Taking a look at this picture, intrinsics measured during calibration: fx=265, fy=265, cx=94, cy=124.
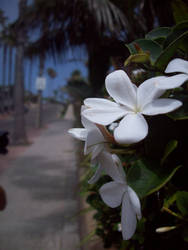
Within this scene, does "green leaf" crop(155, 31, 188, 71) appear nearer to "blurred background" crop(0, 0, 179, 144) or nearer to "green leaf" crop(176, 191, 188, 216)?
"green leaf" crop(176, 191, 188, 216)

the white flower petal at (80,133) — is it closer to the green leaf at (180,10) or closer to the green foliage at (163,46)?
the green foliage at (163,46)

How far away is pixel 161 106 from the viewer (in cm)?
25

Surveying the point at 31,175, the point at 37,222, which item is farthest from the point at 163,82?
the point at 31,175

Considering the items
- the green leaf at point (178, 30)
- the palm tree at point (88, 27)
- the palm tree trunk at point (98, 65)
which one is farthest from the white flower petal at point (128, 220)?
the palm tree trunk at point (98, 65)

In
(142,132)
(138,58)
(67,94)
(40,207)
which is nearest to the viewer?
(142,132)

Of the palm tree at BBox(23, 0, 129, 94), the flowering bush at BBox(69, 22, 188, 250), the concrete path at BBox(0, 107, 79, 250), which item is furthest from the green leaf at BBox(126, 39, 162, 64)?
the palm tree at BBox(23, 0, 129, 94)

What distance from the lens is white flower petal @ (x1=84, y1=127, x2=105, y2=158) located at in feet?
0.95

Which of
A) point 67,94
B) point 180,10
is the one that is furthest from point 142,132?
point 67,94

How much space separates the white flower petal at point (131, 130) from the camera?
0.76 ft

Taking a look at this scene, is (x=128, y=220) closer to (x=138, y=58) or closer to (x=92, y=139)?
(x=92, y=139)

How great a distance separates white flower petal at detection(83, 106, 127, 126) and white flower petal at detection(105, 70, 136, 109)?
0.04ft

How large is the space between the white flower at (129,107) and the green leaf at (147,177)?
7 centimetres

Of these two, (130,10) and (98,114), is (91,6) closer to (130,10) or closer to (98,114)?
(130,10)

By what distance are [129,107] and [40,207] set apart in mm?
1549
